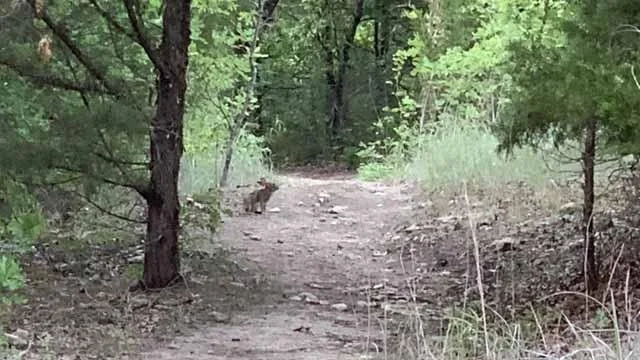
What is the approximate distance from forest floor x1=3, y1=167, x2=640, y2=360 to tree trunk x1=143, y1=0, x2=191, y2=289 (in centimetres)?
22

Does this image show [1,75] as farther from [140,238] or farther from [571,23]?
[571,23]

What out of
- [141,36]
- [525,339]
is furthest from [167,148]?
[525,339]

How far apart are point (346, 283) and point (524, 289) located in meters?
1.41

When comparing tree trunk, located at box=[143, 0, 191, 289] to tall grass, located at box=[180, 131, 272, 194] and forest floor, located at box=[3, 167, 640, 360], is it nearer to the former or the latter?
forest floor, located at box=[3, 167, 640, 360]

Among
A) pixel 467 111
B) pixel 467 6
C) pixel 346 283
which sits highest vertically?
pixel 467 6

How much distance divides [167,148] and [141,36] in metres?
0.73

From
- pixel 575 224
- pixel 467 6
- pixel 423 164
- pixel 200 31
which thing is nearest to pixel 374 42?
pixel 467 6

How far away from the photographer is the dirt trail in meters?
5.20

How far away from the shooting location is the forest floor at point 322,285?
5.24m

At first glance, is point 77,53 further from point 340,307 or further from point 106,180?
point 340,307

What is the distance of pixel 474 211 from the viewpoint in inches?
364

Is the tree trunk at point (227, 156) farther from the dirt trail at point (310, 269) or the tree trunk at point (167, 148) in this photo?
the tree trunk at point (167, 148)

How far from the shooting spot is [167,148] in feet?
20.9

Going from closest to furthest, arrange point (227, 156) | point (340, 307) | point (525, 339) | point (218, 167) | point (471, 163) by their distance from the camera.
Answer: point (525, 339), point (340, 307), point (471, 163), point (227, 156), point (218, 167)
